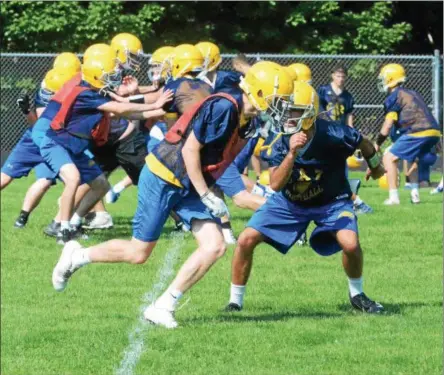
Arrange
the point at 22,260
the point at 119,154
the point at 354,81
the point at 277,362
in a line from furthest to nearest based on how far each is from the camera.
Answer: the point at 354,81 → the point at 119,154 → the point at 22,260 → the point at 277,362

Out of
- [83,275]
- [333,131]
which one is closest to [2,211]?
[83,275]

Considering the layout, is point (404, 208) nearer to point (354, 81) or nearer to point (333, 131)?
point (333, 131)

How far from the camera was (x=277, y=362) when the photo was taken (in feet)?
23.3

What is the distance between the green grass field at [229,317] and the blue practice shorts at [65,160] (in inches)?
32.4

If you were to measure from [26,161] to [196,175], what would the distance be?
20.7 ft

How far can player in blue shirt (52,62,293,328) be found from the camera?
787 cm

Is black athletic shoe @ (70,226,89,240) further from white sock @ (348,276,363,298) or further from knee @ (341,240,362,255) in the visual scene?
knee @ (341,240,362,255)

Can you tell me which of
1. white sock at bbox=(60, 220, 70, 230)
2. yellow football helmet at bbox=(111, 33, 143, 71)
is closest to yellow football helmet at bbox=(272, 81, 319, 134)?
yellow football helmet at bbox=(111, 33, 143, 71)

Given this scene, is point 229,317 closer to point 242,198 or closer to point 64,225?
point 242,198

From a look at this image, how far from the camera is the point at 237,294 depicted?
28.7 ft

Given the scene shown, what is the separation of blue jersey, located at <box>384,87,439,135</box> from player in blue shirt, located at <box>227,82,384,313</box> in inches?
308

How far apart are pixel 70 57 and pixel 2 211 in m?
2.72

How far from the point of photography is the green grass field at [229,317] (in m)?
7.11

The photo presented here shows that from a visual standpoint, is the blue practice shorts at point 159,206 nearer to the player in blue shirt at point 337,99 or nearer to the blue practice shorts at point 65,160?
the blue practice shorts at point 65,160
